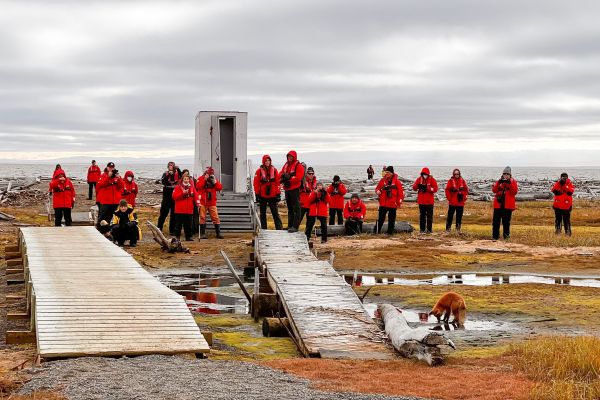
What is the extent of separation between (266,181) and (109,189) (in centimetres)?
430

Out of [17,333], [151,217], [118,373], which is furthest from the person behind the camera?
[151,217]

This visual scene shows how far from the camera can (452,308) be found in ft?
44.2

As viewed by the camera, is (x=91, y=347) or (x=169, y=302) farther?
(x=169, y=302)

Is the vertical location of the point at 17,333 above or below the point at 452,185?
below

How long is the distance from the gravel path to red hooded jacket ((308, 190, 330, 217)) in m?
14.3

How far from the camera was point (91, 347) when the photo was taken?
32.9 ft

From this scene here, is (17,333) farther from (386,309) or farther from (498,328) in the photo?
(498,328)

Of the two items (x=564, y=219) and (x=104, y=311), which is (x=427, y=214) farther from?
(x=104, y=311)

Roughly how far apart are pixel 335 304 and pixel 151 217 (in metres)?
20.7

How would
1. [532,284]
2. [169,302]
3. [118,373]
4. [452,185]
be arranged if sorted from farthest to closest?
[452,185] < [532,284] < [169,302] < [118,373]

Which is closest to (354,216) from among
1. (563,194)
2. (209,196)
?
(209,196)

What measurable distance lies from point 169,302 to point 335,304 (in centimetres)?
285

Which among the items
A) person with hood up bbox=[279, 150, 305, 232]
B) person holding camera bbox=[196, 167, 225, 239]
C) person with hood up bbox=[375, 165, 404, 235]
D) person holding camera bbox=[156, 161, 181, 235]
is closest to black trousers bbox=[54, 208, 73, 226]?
person holding camera bbox=[156, 161, 181, 235]

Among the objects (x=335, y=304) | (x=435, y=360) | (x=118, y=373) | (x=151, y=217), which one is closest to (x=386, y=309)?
(x=335, y=304)
